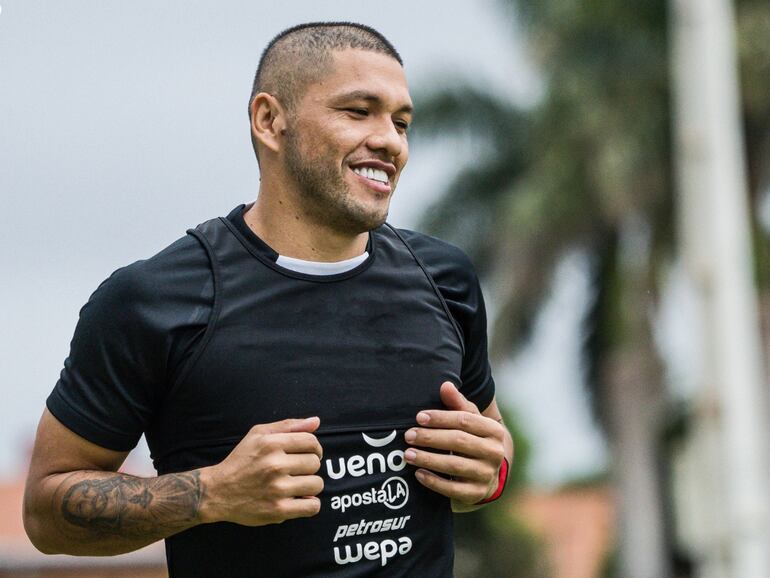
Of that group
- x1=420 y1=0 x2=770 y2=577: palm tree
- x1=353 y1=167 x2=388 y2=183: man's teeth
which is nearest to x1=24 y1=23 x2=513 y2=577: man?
x1=353 y1=167 x2=388 y2=183: man's teeth

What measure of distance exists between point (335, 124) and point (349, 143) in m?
0.07

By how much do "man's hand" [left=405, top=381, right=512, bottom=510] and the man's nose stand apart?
0.60 metres

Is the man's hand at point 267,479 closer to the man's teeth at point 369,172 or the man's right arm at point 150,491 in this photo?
the man's right arm at point 150,491

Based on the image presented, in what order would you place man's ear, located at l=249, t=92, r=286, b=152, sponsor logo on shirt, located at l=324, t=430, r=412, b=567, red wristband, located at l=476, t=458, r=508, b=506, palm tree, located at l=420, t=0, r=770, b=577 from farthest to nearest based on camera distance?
palm tree, located at l=420, t=0, r=770, b=577 → red wristband, located at l=476, t=458, r=508, b=506 → man's ear, located at l=249, t=92, r=286, b=152 → sponsor logo on shirt, located at l=324, t=430, r=412, b=567

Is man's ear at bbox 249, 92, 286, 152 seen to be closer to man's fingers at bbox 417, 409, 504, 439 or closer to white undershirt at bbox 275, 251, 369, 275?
white undershirt at bbox 275, 251, 369, 275

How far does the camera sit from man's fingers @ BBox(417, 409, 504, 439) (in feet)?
13.0

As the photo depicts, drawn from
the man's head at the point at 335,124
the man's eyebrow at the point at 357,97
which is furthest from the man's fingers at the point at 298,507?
the man's eyebrow at the point at 357,97

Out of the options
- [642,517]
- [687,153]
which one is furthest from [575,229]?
[687,153]

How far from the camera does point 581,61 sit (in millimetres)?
28562

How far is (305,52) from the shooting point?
413 centimetres

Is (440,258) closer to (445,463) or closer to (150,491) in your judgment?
(445,463)

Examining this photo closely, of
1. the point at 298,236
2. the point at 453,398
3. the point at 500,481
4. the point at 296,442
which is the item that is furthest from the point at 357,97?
the point at 500,481

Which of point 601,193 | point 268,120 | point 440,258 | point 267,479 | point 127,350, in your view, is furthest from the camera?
point 601,193

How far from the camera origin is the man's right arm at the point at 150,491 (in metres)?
3.70
